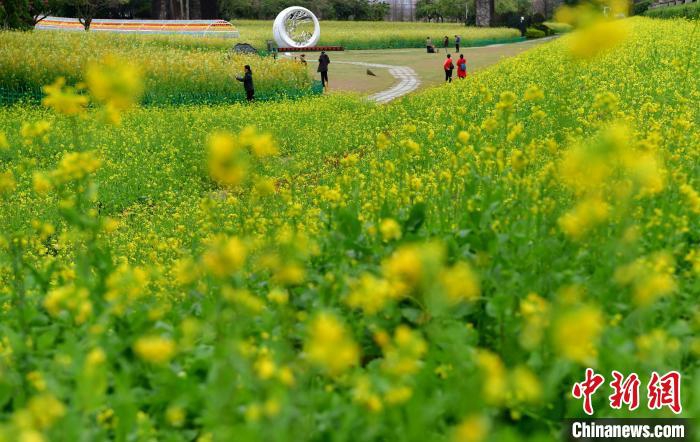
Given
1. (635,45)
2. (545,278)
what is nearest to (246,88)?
(635,45)

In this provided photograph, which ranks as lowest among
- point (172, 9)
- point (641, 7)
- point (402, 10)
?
point (172, 9)

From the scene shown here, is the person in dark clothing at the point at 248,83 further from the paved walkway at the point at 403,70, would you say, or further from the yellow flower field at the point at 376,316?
the yellow flower field at the point at 376,316

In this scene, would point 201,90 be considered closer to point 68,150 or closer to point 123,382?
point 68,150

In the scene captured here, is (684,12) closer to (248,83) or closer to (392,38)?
(392,38)

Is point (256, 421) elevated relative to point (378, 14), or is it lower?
lower

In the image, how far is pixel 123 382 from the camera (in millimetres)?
2357

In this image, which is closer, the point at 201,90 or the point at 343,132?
the point at 343,132

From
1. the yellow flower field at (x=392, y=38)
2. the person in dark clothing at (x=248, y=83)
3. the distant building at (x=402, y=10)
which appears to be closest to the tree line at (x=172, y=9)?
the yellow flower field at (x=392, y=38)

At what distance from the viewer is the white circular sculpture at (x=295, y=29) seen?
33.2m

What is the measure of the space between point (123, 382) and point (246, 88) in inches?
605

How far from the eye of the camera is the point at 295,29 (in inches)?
1388

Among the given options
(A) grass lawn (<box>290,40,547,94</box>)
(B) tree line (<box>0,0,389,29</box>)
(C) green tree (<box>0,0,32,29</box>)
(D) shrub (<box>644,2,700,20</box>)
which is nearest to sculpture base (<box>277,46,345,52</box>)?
(A) grass lawn (<box>290,40,547,94</box>)

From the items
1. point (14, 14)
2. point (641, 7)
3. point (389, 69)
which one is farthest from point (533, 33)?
point (14, 14)

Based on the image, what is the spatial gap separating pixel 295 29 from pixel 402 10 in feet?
171
